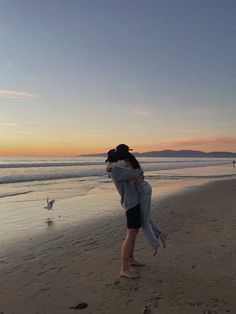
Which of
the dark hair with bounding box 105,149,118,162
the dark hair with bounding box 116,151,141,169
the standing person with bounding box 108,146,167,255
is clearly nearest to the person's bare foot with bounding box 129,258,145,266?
the standing person with bounding box 108,146,167,255

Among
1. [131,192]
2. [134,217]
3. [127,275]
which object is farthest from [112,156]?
[127,275]

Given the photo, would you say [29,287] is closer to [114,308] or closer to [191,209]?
[114,308]

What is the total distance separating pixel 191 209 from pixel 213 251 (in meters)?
6.04

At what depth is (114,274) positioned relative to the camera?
5.88 meters

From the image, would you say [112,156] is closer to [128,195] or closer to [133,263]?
[128,195]

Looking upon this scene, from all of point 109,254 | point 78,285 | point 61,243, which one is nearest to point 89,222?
point 61,243

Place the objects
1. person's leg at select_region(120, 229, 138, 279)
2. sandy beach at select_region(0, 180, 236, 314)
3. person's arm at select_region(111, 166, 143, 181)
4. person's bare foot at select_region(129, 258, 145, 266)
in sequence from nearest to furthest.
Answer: sandy beach at select_region(0, 180, 236, 314) < person's arm at select_region(111, 166, 143, 181) < person's leg at select_region(120, 229, 138, 279) < person's bare foot at select_region(129, 258, 145, 266)

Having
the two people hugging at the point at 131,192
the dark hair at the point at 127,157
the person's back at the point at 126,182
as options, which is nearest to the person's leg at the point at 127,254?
the two people hugging at the point at 131,192

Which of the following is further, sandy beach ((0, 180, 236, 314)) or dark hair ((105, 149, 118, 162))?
dark hair ((105, 149, 118, 162))

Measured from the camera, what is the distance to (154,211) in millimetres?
12727

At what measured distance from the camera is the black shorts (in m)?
5.73

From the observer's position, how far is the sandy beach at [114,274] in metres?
4.78

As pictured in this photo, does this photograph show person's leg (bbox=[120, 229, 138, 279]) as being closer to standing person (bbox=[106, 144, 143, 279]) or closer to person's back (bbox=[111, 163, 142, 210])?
standing person (bbox=[106, 144, 143, 279])

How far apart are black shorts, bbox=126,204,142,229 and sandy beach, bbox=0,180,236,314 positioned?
2.55 ft
